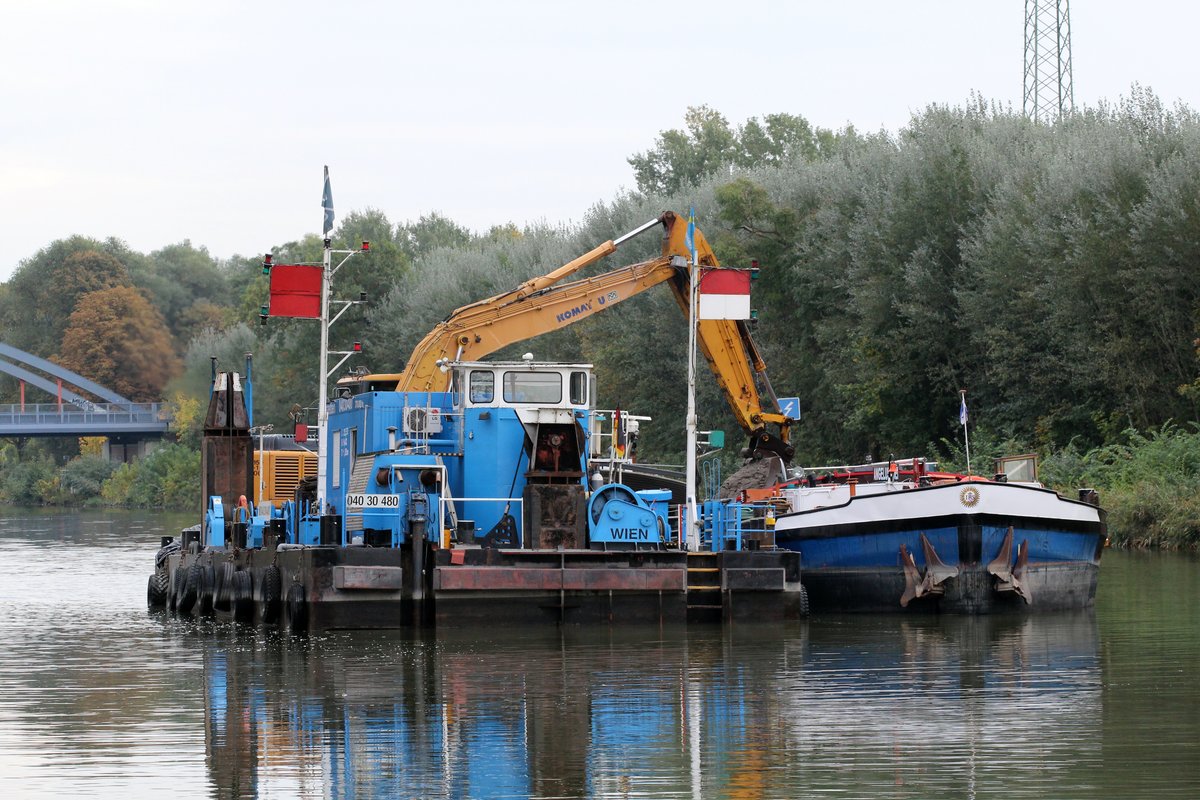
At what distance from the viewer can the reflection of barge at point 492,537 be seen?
81.8 ft

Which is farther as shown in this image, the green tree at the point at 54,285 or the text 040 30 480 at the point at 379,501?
the green tree at the point at 54,285

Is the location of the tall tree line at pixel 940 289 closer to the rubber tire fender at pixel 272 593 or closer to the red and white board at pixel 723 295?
the red and white board at pixel 723 295

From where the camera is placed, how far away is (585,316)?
32750 mm

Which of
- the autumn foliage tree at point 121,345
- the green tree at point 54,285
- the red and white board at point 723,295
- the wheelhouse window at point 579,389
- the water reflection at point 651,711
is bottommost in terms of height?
the water reflection at point 651,711

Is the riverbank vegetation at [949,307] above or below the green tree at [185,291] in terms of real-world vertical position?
below

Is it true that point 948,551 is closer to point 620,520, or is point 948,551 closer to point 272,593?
point 620,520

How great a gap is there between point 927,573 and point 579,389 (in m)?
5.77

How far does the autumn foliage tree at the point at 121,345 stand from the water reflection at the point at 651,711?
45213 millimetres

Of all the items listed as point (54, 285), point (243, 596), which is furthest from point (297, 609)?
point (54, 285)

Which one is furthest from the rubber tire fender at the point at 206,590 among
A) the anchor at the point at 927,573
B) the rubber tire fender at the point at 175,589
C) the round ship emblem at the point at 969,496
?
the round ship emblem at the point at 969,496

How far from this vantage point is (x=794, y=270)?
58094mm

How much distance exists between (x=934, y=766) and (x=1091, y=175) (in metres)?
35.5

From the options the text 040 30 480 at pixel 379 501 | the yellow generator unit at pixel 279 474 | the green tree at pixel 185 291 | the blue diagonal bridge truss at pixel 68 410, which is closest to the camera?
the text 040 30 480 at pixel 379 501

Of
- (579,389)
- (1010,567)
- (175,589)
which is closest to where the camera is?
(579,389)
